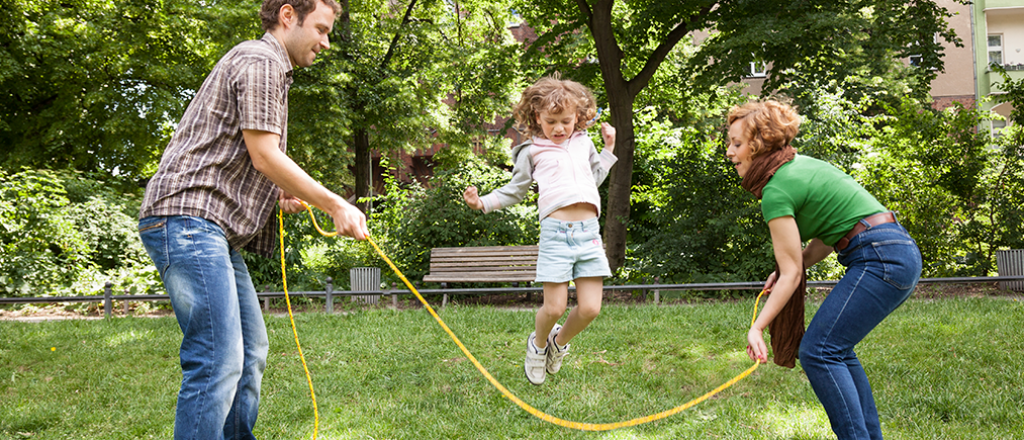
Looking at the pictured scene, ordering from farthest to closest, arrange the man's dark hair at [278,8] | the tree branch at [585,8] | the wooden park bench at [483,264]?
the tree branch at [585,8] < the wooden park bench at [483,264] < the man's dark hair at [278,8]

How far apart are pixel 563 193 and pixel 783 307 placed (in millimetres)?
1369

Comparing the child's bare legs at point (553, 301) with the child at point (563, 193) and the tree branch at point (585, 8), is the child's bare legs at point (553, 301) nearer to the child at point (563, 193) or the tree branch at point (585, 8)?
the child at point (563, 193)

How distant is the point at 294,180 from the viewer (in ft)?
8.12

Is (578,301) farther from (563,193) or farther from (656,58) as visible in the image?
(656,58)

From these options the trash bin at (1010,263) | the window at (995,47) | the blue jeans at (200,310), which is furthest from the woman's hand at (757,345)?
the window at (995,47)

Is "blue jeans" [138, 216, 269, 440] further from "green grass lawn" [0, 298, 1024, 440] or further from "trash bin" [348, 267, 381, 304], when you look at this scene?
"trash bin" [348, 267, 381, 304]

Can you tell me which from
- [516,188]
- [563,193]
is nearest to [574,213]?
[563,193]

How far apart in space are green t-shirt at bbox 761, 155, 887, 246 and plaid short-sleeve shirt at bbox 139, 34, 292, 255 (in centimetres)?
217

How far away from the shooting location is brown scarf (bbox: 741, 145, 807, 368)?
3172 millimetres

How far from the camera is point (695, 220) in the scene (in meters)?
10.3

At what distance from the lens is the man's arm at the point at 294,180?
247 centimetres

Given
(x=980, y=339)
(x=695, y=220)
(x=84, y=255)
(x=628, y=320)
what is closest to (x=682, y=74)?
(x=695, y=220)

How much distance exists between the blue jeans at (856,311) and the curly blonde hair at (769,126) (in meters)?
0.57

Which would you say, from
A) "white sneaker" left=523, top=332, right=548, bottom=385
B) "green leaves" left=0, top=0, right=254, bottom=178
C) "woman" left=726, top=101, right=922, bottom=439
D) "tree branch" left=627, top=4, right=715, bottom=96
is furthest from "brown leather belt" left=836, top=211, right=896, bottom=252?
"green leaves" left=0, top=0, right=254, bottom=178
